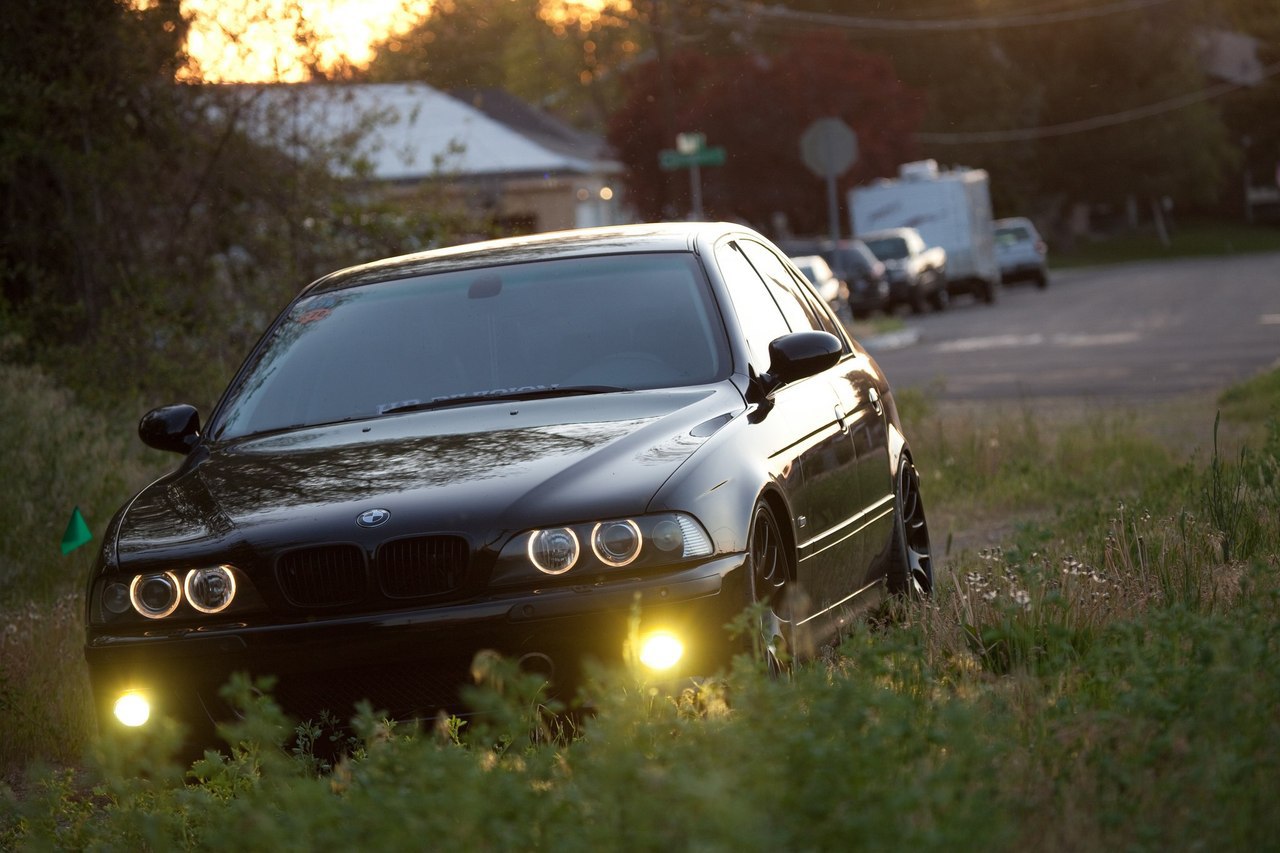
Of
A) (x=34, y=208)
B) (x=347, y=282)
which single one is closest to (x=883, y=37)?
(x=34, y=208)

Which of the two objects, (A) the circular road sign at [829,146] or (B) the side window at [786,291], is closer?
(B) the side window at [786,291]

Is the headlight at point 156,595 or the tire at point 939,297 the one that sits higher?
the headlight at point 156,595

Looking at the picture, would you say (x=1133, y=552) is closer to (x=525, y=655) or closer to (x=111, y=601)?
(x=525, y=655)

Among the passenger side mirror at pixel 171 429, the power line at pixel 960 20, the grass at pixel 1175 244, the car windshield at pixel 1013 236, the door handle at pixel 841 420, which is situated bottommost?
the grass at pixel 1175 244

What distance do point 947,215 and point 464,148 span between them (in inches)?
1255

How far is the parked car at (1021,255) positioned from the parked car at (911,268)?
815cm

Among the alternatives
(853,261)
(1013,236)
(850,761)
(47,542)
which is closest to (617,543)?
(850,761)

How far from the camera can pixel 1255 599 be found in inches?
184

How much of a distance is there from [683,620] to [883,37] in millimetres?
75074

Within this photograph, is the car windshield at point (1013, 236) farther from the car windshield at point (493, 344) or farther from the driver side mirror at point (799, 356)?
the driver side mirror at point (799, 356)

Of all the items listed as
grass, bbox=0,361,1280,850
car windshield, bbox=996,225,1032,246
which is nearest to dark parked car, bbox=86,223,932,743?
grass, bbox=0,361,1280,850

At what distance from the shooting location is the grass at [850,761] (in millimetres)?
3262

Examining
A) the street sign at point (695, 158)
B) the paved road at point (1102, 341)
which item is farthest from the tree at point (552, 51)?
the paved road at point (1102, 341)

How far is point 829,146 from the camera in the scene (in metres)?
27.4
